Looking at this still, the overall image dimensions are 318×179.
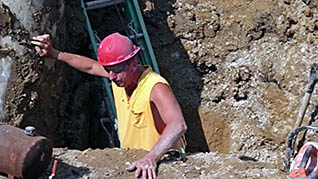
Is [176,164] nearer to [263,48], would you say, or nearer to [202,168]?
[202,168]

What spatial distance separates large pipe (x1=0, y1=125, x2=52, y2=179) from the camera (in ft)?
10.4

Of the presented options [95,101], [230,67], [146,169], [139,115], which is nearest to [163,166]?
[146,169]

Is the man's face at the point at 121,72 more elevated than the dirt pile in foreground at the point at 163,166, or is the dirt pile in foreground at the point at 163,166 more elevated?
the man's face at the point at 121,72

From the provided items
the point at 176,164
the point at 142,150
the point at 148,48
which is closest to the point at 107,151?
the point at 142,150

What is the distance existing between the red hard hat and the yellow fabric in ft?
0.75

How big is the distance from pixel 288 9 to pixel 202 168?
2.81 m

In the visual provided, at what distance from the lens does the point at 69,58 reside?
4094 mm

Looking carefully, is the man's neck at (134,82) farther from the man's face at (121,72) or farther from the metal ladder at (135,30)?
the metal ladder at (135,30)

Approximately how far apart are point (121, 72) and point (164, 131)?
0.45 meters

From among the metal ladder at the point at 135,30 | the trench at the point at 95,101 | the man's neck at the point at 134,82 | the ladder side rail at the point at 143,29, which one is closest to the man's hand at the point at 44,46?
the man's neck at the point at 134,82

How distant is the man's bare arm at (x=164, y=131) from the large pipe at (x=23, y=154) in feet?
1.70

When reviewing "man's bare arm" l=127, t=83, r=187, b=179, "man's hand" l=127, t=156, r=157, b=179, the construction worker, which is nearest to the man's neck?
the construction worker

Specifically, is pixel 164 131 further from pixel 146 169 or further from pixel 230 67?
pixel 230 67

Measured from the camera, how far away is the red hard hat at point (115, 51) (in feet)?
11.4
